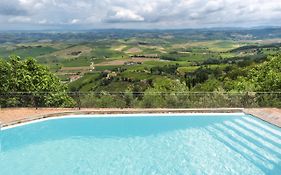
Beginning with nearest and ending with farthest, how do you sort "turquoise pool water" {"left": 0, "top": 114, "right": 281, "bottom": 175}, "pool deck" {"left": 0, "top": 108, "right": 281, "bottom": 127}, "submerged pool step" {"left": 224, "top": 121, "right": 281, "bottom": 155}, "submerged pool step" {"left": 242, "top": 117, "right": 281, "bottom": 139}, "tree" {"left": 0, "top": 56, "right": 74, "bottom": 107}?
"turquoise pool water" {"left": 0, "top": 114, "right": 281, "bottom": 175} < "submerged pool step" {"left": 224, "top": 121, "right": 281, "bottom": 155} < "submerged pool step" {"left": 242, "top": 117, "right": 281, "bottom": 139} < "pool deck" {"left": 0, "top": 108, "right": 281, "bottom": 127} < "tree" {"left": 0, "top": 56, "right": 74, "bottom": 107}

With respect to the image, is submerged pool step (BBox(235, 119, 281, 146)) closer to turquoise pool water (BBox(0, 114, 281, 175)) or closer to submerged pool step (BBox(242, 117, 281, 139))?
turquoise pool water (BBox(0, 114, 281, 175))

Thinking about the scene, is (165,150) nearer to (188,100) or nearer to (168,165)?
(168,165)

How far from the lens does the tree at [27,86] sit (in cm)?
1514

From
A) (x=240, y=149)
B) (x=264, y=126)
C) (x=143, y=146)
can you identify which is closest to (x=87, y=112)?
(x=143, y=146)

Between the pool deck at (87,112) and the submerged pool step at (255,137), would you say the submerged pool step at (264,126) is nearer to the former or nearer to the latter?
the pool deck at (87,112)

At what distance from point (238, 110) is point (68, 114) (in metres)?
7.23

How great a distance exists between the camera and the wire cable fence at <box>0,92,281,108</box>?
15.2 meters

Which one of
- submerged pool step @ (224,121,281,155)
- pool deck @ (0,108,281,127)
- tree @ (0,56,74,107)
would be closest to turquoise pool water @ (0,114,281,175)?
submerged pool step @ (224,121,281,155)

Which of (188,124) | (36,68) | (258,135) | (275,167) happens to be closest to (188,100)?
(188,124)

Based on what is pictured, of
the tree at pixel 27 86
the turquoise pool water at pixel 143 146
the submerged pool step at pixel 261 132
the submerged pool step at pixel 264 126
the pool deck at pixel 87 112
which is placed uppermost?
the tree at pixel 27 86

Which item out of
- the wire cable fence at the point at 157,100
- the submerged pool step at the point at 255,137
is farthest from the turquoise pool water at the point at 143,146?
the wire cable fence at the point at 157,100

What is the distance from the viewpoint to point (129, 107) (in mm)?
15547

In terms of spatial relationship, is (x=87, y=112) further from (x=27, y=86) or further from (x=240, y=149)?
(x=240, y=149)

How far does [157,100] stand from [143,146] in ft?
13.5
